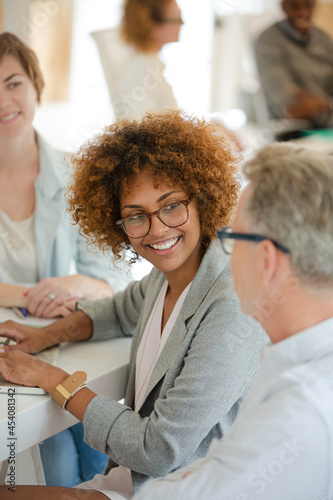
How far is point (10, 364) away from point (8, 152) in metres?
0.93

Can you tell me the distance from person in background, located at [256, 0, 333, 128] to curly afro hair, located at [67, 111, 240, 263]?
255 cm

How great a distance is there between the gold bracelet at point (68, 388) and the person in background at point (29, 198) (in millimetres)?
596

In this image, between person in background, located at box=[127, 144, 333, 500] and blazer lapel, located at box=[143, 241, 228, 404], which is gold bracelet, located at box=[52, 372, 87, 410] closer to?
blazer lapel, located at box=[143, 241, 228, 404]

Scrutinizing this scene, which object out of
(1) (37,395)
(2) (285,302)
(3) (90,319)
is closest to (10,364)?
(1) (37,395)

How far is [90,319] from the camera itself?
56.1 inches

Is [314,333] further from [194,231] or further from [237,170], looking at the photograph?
[237,170]

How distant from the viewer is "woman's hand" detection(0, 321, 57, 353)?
4.21ft

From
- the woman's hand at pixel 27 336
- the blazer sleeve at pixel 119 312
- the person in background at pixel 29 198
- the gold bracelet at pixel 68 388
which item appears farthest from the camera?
the person in background at pixel 29 198

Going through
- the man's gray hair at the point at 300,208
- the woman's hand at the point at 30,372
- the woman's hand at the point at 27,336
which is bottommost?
the woman's hand at the point at 27,336

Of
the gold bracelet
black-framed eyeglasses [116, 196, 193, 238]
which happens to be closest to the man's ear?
black-framed eyeglasses [116, 196, 193, 238]

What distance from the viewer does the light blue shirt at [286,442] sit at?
63 centimetres

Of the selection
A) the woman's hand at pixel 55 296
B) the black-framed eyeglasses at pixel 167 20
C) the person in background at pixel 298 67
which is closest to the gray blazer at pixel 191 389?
the woman's hand at pixel 55 296

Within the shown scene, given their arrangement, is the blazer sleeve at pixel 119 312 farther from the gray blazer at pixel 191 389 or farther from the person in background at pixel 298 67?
the person in background at pixel 298 67

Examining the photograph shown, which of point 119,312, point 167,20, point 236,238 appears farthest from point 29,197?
point 167,20
